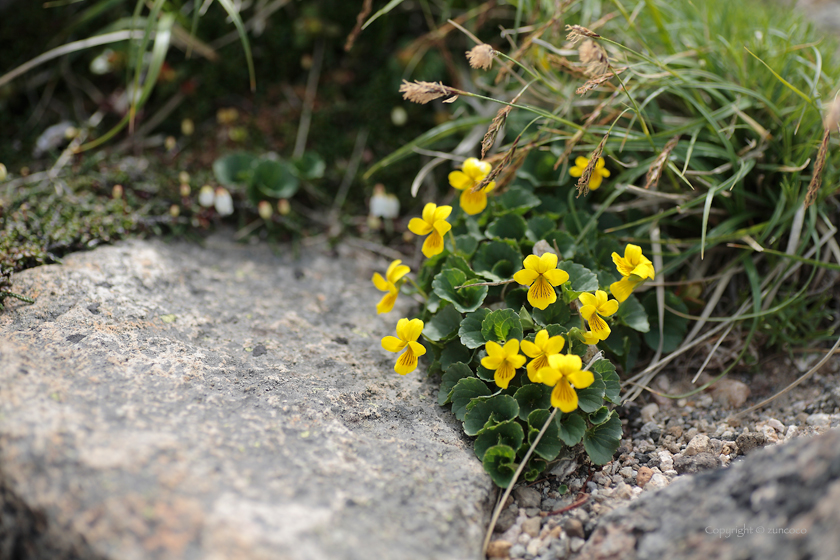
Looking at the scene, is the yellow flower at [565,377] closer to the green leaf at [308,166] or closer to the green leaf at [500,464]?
the green leaf at [500,464]

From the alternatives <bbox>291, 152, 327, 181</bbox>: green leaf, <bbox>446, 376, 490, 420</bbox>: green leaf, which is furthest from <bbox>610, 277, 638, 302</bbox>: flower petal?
<bbox>291, 152, 327, 181</bbox>: green leaf

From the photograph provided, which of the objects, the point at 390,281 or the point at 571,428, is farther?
the point at 390,281

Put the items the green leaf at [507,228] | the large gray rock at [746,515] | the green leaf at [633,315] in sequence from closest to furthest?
the large gray rock at [746,515] → the green leaf at [633,315] → the green leaf at [507,228]

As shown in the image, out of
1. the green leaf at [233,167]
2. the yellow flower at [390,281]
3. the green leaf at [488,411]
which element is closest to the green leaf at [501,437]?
the green leaf at [488,411]

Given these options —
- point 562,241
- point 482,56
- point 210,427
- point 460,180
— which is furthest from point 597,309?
point 210,427

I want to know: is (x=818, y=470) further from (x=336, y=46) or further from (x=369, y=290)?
(x=336, y=46)

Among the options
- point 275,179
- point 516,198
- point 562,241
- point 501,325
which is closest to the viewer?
point 501,325

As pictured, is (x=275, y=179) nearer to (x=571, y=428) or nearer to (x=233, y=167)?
(x=233, y=167)
